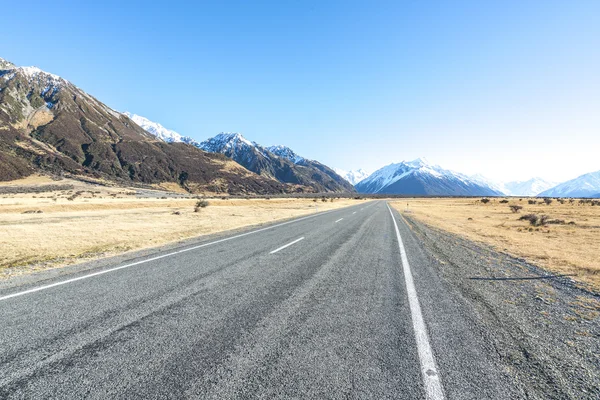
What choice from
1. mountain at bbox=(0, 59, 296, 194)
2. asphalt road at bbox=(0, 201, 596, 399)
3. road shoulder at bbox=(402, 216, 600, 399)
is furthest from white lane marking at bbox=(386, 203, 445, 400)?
mountain at bbox=(0, 59, 296, 194)

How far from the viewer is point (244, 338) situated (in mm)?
3525

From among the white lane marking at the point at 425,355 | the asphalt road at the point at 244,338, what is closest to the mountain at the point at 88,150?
the asphalt road at the point at 244,338

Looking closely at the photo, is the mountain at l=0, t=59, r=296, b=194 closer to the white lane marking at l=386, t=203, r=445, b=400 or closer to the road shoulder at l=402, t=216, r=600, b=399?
the white lane marking at l=386, t=203, r=445, b=400

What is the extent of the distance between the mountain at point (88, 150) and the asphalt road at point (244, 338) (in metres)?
138

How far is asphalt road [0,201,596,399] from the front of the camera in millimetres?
2639

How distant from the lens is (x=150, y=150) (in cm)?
16712

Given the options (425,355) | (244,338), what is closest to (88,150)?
(244,338)

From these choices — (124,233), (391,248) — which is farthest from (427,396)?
(124,233)

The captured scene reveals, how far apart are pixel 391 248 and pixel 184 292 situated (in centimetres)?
752

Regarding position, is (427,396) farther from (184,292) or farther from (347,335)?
(184,292)

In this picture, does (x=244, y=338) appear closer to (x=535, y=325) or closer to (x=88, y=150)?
(x=535, y=325)

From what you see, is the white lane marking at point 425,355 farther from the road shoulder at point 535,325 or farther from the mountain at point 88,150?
the mountain at point 88,150

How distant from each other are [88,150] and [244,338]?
190 m

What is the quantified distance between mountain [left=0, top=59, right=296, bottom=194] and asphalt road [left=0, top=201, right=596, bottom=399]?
138483 mm
